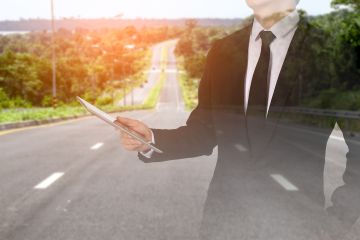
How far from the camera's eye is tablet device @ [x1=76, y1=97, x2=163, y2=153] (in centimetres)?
167

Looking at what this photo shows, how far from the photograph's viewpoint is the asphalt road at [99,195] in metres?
6.29

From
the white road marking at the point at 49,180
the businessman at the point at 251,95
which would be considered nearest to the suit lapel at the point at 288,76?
the businessman at the point at 251,95

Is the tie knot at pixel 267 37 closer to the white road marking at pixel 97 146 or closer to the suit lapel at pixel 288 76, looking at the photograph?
the suit lapel at pixel 288 76

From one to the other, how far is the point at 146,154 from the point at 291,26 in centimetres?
58

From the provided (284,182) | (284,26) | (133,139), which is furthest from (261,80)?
(284,182)

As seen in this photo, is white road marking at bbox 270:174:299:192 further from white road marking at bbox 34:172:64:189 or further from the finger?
the finger

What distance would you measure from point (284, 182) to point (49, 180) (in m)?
3.53

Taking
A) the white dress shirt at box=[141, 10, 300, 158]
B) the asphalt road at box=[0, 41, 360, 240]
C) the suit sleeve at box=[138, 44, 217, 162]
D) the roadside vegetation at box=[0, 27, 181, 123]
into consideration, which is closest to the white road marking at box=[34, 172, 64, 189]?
the asphalt road at box=[0, 41, 360, 240]

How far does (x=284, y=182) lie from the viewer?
32.0 ft

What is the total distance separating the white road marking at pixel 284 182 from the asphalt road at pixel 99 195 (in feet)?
1.91

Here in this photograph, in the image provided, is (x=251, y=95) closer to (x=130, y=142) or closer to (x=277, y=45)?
(x=277, y=45)

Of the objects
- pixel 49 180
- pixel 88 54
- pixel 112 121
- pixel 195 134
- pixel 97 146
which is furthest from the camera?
pixel 97 146

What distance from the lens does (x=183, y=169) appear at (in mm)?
11984

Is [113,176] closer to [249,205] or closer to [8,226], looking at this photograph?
[249,205]
